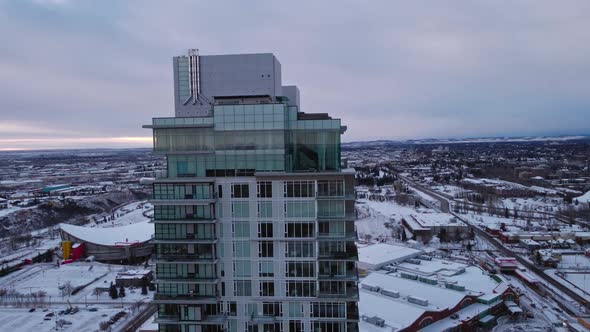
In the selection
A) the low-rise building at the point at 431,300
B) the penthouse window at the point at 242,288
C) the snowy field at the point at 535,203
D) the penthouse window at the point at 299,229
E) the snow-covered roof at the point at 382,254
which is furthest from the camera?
the snowy field at the point at 535,203

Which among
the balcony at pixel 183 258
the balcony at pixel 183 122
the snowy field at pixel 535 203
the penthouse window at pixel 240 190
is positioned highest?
the balcony at pixel 183 122

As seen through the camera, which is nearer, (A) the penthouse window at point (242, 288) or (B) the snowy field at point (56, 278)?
(A) the penthouse window at point (242, 288)

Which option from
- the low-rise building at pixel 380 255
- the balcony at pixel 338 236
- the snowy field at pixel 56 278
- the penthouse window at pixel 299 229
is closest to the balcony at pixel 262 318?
the penthouse window at pixel 299 229

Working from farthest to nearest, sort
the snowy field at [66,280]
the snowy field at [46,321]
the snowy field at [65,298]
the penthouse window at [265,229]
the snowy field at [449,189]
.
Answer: the snowy field at [449,189]
the snowy field at [66,280]
the snowy field at [65,298]
the snowy field at [46,321]
the penthouse window at [265,229]

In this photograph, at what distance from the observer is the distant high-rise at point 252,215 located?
12.6 m

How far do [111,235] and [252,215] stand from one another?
5827 centimetres

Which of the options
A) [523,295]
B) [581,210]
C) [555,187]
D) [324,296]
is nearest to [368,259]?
[523,295]

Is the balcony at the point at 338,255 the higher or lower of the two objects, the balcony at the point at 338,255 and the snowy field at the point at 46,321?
the higher

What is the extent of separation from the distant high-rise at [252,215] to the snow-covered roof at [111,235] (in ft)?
173

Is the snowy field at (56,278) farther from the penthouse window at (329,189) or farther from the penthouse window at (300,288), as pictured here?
the penthouse window at (329,189)

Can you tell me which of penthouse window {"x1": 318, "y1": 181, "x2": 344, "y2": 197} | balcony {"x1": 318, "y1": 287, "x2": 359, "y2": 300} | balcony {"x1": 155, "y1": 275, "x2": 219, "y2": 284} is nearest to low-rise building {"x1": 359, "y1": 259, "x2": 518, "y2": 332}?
balcony {"x1": 318, "y1": 287, "x2": 359, "y2": 300}

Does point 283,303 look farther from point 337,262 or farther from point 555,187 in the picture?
point 555,187

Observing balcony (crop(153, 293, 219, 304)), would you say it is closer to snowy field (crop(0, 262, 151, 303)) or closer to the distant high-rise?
the distant high-rise

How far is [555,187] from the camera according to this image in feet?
345
